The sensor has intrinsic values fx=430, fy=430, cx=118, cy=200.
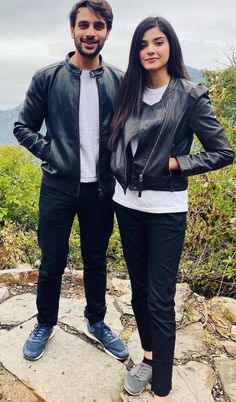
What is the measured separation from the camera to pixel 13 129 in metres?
2.47

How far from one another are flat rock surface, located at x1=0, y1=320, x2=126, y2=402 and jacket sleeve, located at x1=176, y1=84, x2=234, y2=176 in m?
1.30

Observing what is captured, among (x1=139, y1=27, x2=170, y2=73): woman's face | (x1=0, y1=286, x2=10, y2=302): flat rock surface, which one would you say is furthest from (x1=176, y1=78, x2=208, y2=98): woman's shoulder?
(x1=0, y1=286, x2=10, y2=302): flat rock surface

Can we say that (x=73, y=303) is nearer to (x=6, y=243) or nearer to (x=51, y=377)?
(x=51, y=377)

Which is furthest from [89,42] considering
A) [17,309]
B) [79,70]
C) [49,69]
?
[17,309]

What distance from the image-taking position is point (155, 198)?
2049 millimetres

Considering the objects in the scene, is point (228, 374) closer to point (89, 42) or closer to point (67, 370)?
point (67, 370)

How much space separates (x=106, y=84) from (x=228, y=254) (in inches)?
80.8

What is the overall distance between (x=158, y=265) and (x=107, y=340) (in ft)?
2.94

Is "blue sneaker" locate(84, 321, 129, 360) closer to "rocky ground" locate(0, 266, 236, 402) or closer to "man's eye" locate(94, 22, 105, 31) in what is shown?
"rocky ground" locate(0, 266, 236, 402)

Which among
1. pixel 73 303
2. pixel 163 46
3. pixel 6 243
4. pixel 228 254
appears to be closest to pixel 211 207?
pixel 228 254

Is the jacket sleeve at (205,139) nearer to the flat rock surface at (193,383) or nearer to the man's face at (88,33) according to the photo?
the man's face at (88,33)

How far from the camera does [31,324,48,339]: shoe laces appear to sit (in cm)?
265

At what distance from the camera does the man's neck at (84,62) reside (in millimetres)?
2305

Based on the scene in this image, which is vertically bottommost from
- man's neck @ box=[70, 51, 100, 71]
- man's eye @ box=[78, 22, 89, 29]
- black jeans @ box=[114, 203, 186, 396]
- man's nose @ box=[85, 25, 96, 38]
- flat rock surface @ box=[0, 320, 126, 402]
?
flat rock surface @ box=[0, 320, 126, 402]
